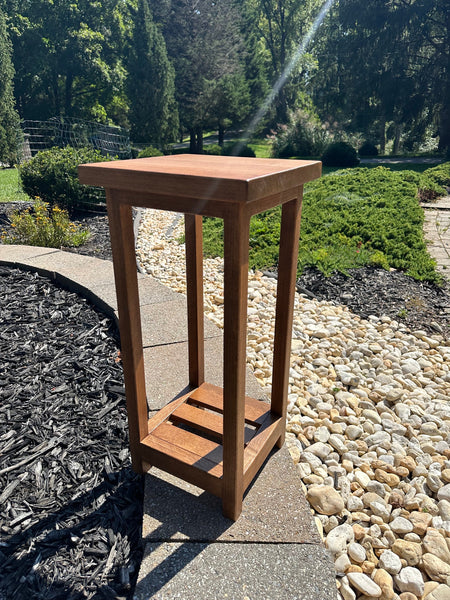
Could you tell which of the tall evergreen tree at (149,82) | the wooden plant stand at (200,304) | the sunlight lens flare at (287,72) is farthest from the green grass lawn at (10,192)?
the sunlight lens flare at (287,72)

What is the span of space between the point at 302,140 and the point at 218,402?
744 inches

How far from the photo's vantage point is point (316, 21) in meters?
31.6

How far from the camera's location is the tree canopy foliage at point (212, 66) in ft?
64.7

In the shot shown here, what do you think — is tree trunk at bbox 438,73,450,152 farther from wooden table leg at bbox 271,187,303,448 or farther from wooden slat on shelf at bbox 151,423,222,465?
wooden slat on shelf at bbox 151,423,222,465

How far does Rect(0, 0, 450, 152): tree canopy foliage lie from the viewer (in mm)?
19734

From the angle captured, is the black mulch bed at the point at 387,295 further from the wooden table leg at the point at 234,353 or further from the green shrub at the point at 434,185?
the green shrub at the point at 434,185

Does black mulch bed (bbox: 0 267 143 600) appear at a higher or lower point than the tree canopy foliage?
lower

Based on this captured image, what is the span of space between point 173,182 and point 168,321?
2.02m

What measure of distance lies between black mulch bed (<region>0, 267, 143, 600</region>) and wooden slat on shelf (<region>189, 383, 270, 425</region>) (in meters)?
0.42

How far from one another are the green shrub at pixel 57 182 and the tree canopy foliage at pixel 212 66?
17627 mm

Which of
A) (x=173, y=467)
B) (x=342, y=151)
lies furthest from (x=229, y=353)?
(x=342, y=151)

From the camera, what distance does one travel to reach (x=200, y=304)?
2148 millimetres

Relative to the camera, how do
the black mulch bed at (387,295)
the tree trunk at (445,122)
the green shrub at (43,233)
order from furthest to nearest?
1. the tree trunk at (445,122)
2. the green shrub at (43,233)
3. the black mulch bed at (387,295)

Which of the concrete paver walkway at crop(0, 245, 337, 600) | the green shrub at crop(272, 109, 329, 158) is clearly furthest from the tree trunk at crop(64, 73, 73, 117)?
the concrete paver walkway at crop(0, 245, 337, 600)
